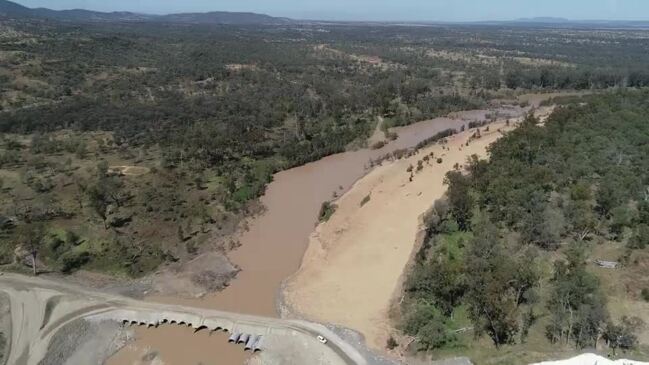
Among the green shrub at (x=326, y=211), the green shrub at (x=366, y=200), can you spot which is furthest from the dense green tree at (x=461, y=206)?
the green shrub at (x=326, y=211)

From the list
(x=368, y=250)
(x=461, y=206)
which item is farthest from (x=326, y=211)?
(x=461, y=206)

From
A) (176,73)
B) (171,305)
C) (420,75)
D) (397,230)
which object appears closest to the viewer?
(171,305)

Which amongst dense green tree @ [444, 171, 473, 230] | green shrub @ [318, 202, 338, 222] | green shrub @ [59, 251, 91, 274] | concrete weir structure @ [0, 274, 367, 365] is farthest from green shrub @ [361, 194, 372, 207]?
green shrub @ [59, 251, 91, 274]

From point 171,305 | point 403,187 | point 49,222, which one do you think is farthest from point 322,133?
point 171,305

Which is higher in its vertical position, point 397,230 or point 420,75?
point 420,75

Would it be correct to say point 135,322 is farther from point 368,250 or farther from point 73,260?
point 368,250

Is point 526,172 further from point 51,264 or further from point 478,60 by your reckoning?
point 478,60
